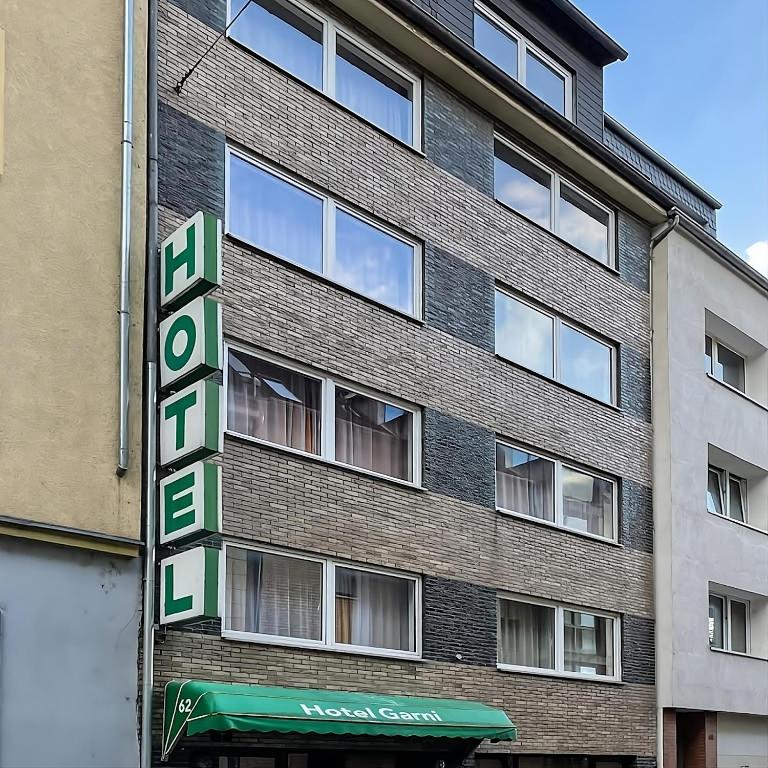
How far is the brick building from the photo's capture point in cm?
1436

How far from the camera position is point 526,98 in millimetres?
19109

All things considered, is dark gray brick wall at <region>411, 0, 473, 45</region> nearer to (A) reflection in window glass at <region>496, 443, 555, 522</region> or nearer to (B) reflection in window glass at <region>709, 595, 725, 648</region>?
(A) reflection in window glass at <region>496, 443, 555, 522</region>

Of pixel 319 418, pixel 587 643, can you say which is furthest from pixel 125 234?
pixel 587 643

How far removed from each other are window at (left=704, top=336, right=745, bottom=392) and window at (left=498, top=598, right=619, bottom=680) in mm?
7152

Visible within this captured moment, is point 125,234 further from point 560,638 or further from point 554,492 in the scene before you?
point 560,638

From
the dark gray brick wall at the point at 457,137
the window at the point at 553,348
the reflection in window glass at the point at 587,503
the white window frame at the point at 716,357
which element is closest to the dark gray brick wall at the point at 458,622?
the reflection in window glass at the point at 587,503

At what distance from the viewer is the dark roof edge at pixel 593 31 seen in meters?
21.8

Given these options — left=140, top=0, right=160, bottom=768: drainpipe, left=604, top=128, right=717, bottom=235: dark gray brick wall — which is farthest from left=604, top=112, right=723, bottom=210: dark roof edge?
left=140, top=0, right=160, bottom=768: drainpipe

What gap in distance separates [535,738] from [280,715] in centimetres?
627

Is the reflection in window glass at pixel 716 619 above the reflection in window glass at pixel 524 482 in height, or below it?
below

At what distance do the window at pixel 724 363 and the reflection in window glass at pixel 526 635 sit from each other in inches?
325

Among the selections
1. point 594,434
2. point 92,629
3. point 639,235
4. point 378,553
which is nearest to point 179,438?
point 92,629

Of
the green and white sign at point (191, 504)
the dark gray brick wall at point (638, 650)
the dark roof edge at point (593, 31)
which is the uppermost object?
the dark roof edge at point (593, 31)

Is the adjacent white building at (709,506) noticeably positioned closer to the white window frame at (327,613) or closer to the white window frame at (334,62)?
the white window frame at (327,613)
